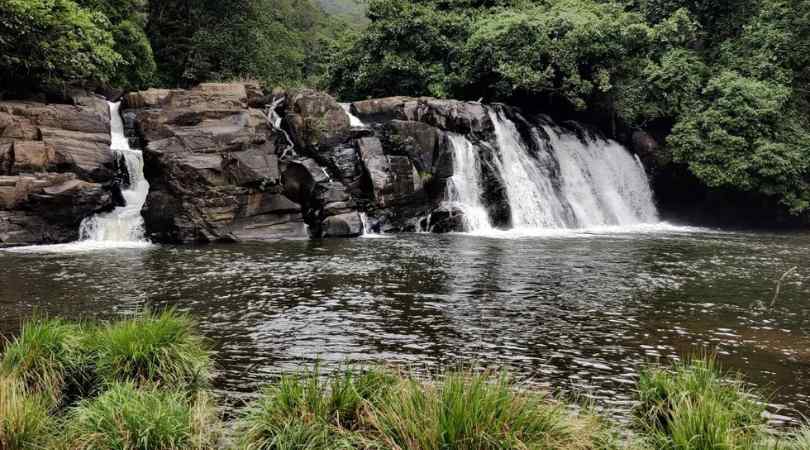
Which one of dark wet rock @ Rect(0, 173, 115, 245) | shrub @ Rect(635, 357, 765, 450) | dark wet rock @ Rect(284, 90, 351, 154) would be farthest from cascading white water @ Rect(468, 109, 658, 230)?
shrub @ Rect(635, 357, 765, 450)

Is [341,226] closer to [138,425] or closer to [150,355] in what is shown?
[150,355]

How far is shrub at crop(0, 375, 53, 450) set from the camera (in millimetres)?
5023

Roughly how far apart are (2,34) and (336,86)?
67.0ft

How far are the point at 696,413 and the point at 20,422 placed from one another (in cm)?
583

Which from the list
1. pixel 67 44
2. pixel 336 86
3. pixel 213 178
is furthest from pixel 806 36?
pixel 67 44

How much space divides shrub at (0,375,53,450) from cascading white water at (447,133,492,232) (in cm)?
2186

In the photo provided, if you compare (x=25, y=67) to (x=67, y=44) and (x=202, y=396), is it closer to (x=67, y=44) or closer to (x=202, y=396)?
(x=67, y=44)

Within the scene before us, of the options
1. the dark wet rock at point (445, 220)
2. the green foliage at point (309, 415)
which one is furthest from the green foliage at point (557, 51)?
the green foliage at point (309, 415)

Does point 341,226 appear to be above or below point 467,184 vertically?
below

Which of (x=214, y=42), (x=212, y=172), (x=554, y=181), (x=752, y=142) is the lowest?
(x=212, y=172)

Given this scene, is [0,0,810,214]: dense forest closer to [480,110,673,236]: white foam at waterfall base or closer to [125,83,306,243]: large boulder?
[480,110,673,236]: white foam at waterfall base

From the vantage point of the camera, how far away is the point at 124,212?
72.7 feet

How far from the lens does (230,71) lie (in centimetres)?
3578

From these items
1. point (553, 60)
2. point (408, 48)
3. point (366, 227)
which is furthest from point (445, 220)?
point (408, 48)
